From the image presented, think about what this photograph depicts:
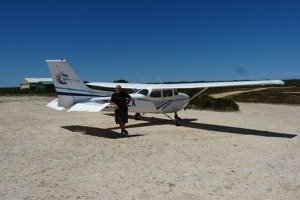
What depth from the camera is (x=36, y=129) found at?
1270 centimetres

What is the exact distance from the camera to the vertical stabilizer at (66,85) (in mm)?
11852

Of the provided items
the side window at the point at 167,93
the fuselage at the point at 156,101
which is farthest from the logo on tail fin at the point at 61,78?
the side window at the point at 167,93

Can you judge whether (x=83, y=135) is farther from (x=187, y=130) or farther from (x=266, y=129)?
(x=266, y=129)

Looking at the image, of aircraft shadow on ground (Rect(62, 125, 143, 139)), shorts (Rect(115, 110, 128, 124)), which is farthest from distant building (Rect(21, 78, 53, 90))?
shorts (Rect(115, 110, 128, 124))

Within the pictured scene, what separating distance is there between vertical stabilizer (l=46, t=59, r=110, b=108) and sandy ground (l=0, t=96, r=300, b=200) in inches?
51.6

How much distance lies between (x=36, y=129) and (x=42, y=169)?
20.6ft

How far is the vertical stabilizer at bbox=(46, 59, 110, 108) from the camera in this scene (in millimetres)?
11852

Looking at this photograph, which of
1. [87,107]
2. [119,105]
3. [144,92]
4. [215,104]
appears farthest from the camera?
[215,104]

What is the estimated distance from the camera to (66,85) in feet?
39.6

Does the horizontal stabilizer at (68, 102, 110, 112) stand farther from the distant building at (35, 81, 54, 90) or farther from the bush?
the distant building at (35, 81, 54, 90)

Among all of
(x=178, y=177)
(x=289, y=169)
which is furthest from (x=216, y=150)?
(x=178, y=177)

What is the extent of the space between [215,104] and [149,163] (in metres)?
15.3

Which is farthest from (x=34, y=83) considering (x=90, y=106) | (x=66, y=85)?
(x=90, y=106)

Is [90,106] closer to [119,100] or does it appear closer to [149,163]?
[119,100]
